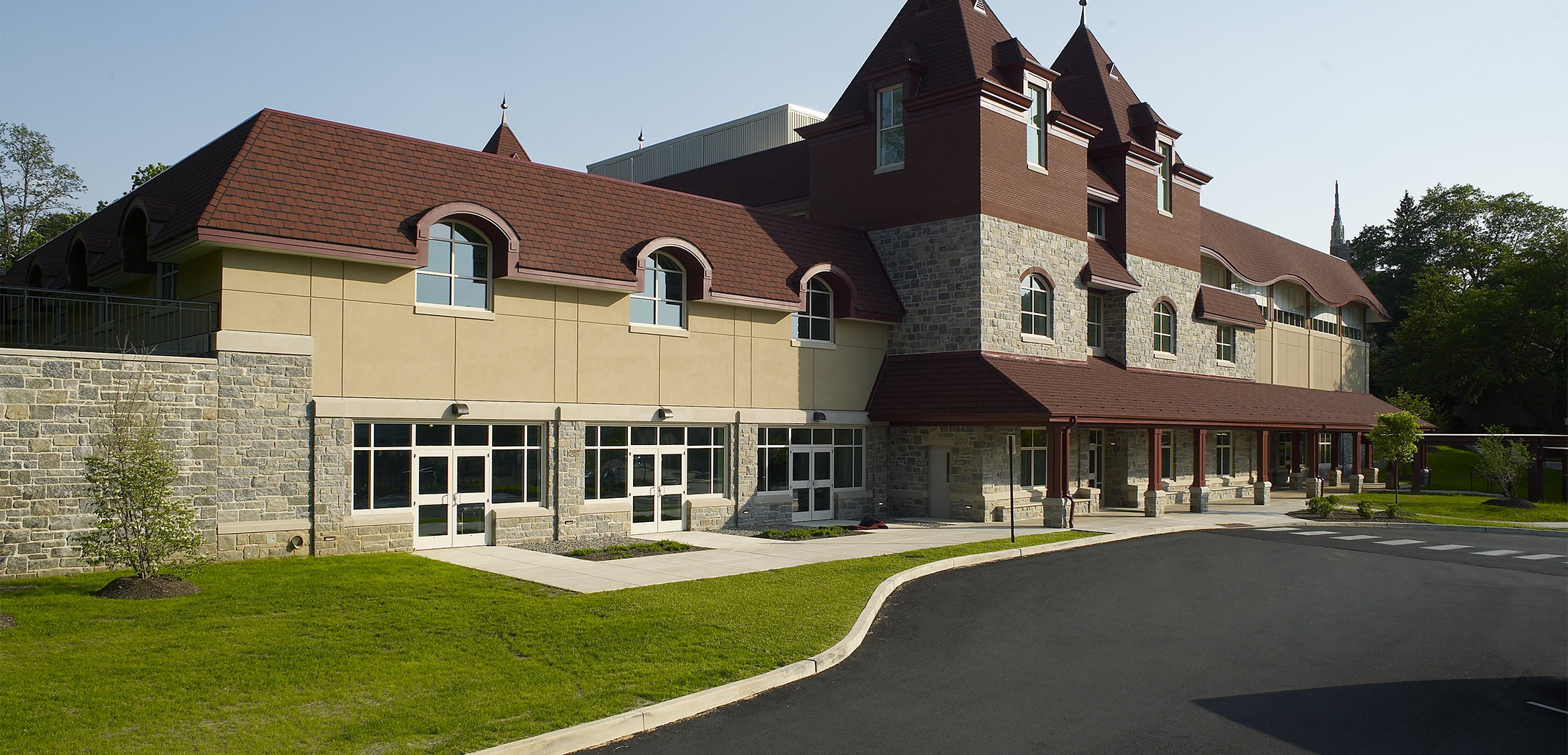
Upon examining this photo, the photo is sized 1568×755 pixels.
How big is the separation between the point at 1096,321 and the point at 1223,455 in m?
8.87

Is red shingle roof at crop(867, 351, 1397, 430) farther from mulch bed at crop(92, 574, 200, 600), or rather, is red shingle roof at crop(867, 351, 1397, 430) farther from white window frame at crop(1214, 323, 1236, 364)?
mulch bed at crop(92, 574, 200, 600)

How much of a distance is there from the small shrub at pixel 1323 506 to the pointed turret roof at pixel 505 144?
27.4m

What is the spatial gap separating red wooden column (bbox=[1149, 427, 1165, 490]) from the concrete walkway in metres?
1.36

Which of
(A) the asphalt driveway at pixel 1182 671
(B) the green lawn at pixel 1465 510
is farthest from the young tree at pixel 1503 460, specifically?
(A) the asphalt driveway at pixel 1182 671

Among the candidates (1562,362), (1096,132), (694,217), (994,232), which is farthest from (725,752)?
(1562,362)

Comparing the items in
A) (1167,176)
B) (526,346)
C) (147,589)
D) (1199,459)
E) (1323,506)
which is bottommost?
(1323,506)

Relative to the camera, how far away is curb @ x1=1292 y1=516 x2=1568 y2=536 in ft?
80.6

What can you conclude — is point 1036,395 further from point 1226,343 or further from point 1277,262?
point 1277,262

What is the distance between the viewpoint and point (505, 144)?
3569 centimetres

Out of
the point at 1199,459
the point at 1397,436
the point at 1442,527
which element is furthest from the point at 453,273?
the point at 1397,436

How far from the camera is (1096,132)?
1102 inches

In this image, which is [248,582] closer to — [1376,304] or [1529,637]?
[1529,637]

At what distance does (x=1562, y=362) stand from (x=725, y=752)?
6077 centimetres

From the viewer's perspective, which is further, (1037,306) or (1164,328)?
(1164,328)
